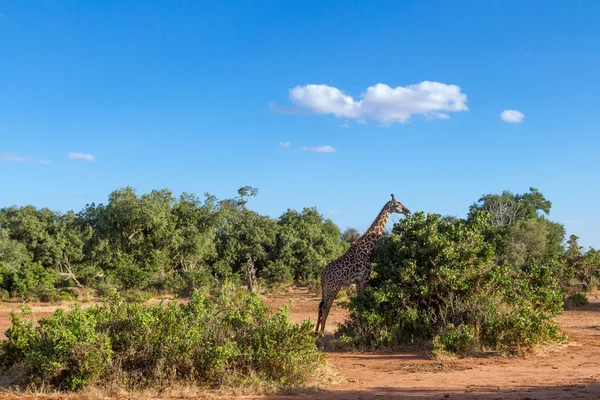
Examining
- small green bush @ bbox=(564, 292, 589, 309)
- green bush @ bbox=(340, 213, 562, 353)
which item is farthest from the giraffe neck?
small green bush @ bbox=(564, 292, 589, 309)

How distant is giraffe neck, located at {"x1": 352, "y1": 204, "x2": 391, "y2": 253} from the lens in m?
13.0

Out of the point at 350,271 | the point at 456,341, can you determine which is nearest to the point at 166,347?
the point at 456,341

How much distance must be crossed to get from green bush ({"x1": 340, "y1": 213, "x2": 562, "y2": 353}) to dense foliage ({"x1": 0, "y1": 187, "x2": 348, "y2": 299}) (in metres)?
15.0

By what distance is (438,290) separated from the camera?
11602 millimetres

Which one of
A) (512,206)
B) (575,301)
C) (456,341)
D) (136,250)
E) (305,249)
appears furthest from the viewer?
(512,206)

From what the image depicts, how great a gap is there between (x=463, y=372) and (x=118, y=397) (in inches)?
201

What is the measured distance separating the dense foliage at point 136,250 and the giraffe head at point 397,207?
13662 millimetres

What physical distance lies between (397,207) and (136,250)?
17.1 meters

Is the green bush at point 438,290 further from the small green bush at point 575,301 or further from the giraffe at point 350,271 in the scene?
the small green bush at point 575,301

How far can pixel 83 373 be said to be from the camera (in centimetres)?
770

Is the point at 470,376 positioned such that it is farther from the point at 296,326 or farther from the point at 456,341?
the point at 296,326

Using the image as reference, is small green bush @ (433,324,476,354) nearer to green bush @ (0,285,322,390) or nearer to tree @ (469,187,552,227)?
green bush @ (0,285,322,390)

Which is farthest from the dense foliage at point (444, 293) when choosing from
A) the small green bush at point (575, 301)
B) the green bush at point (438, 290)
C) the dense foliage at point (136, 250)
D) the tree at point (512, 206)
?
the tree at point (512, 206)

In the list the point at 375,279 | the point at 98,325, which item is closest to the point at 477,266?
the point at 375,279
